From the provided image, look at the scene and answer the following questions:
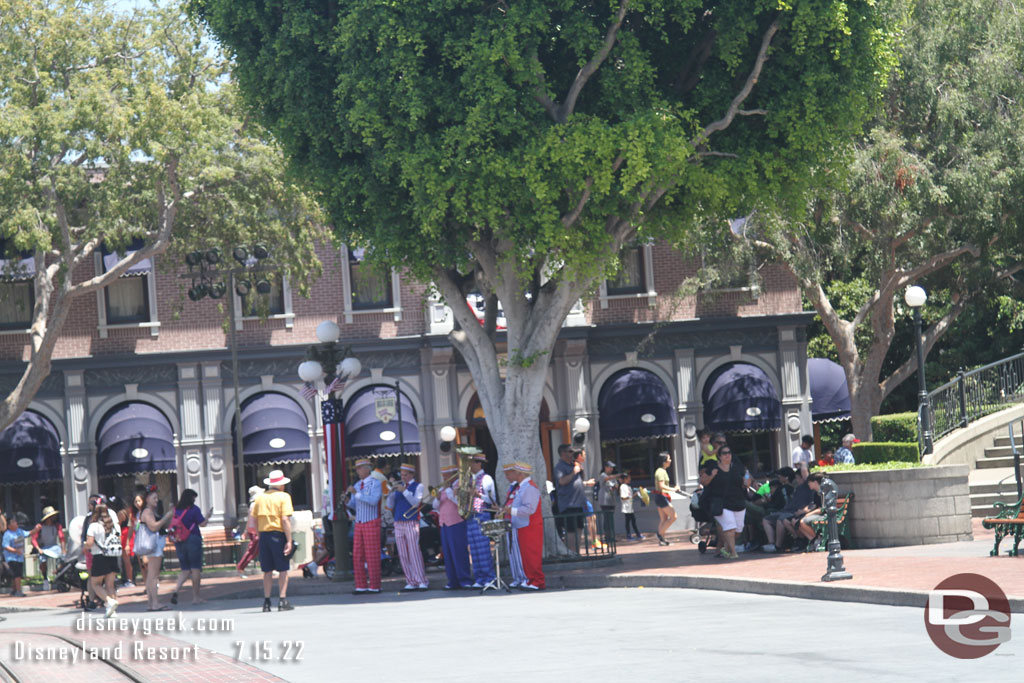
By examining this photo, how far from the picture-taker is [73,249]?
27625mm

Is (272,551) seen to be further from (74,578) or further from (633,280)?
(633,280)

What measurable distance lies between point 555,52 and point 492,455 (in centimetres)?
1824

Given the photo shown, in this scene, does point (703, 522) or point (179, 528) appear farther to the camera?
point (703, 522)

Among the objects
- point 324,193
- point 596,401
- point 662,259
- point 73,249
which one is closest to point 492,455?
point 596,401

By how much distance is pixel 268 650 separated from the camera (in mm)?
11914

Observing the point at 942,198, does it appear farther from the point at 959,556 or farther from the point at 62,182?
the point at 62,182

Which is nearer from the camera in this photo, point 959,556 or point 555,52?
point 959,556

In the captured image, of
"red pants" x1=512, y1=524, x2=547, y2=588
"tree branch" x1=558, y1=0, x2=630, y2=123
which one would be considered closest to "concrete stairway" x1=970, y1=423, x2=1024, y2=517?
"red pants" x1=512, y1=524, x2=547, y2=588

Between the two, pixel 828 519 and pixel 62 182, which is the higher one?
pixel 62 182

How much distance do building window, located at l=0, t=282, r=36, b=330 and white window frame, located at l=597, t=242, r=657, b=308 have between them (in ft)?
49.6

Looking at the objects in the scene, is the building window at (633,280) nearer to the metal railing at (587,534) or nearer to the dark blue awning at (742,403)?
the dark blue awning at (742,403)

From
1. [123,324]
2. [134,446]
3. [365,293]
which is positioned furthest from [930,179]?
[123,324]

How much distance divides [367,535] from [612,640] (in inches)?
297

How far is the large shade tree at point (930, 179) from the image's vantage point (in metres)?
26.1
